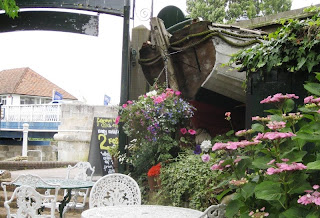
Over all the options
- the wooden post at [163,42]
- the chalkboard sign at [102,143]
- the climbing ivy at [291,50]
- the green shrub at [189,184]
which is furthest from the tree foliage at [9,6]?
the climbing ivy at [291,50]

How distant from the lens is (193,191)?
15.6ft

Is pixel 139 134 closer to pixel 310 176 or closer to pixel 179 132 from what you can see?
pixel 179 132

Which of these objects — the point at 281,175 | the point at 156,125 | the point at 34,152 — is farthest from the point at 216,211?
the point at 34,152

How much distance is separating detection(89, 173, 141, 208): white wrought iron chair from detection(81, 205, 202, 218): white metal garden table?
85cm

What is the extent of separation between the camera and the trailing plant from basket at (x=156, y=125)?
575 centimetres

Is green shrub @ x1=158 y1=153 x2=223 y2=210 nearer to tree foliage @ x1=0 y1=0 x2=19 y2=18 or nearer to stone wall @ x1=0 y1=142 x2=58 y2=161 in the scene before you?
tree foliage @ x1=0 y1=0 x2=19 y2=18

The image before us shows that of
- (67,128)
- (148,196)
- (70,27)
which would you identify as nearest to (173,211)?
(148,196)

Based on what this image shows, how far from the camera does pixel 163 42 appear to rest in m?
6.46

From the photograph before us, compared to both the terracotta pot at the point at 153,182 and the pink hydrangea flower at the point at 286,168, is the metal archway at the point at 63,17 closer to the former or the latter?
the terracotta pot at the point at 153,182

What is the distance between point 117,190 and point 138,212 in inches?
46.3

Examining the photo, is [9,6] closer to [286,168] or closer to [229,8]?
[286,168]

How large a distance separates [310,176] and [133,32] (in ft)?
18.1

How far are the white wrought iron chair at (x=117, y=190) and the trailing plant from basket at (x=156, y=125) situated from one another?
3.75 ft

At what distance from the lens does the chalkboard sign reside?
9141mm
